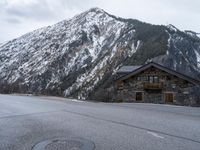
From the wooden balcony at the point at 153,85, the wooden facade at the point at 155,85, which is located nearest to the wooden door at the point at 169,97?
the wooden facade at the point at 155,85

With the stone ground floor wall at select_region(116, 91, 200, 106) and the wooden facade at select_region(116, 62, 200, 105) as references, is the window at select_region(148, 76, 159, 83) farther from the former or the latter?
the stone ground floor wall at select_region(116, 91, 200, 106)

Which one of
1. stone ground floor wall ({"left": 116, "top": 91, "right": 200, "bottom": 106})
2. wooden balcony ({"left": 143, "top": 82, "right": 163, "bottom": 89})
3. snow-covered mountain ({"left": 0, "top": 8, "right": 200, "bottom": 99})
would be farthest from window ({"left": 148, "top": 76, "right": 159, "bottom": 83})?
snow-covered mountain ({"left": 0, "top": 8, "right": 200, "bottom": 99})

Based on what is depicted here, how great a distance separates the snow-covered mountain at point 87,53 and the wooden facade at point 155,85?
158ft

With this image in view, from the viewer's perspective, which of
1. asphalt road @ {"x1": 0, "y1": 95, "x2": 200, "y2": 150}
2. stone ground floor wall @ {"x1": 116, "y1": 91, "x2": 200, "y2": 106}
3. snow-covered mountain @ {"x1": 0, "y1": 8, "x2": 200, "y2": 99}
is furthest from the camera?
snow-covered mountain @ {"x1": 0, "y1": 8, "x2": 200, "y2": 99}

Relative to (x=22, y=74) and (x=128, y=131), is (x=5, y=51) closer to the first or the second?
(x=22, y=74)

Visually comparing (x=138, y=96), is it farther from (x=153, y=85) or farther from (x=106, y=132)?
(x=106, y=132)

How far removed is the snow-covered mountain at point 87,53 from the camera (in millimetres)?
95875

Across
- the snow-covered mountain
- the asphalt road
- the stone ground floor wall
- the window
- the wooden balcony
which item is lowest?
the asphalt road

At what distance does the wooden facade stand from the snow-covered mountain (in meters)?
48.3

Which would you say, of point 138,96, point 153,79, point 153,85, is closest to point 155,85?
point 153,85

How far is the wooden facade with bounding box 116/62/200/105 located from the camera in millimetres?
30594

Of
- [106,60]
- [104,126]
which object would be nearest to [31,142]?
[104,126]

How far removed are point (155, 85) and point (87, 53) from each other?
9438 cm

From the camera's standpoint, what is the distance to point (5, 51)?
16400cm
